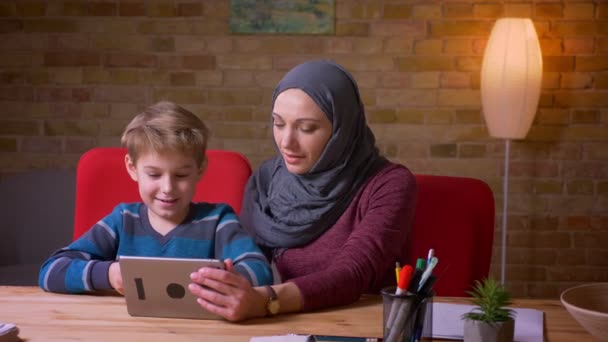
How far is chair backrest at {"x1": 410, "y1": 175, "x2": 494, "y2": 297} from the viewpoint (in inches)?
90.7

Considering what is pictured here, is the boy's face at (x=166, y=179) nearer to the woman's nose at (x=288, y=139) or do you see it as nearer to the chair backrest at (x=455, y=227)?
the woman's nose at (x=288, y=139)

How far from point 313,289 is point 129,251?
50 centimetres

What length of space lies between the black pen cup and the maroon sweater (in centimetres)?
35

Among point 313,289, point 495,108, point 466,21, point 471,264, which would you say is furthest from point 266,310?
point 466,21

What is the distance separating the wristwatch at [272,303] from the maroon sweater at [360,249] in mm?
63

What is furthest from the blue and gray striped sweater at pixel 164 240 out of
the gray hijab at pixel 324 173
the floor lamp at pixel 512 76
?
the floor lamp at pixel 512 76

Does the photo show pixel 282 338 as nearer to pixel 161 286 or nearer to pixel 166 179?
pixel 161 286

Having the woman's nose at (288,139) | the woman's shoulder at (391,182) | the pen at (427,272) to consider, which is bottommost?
the pen at (427,272)

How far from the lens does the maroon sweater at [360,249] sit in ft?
5.91

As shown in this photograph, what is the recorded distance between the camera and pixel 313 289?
1.75 metres

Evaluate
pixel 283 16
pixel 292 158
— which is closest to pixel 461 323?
pixel 292 158

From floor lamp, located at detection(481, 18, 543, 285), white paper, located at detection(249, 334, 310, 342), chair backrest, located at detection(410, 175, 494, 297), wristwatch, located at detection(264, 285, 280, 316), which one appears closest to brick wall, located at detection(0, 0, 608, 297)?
floor lamp, located at detection(481, 18, 543, 285)

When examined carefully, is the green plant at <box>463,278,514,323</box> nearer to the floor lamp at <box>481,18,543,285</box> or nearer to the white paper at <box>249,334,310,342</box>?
the white paper at <box>249,334,310,342</box>

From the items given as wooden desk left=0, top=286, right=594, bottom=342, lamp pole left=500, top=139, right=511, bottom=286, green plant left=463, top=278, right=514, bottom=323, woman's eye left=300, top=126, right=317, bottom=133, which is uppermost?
woman's eye left=300, top=126, right=317, bottom=133
